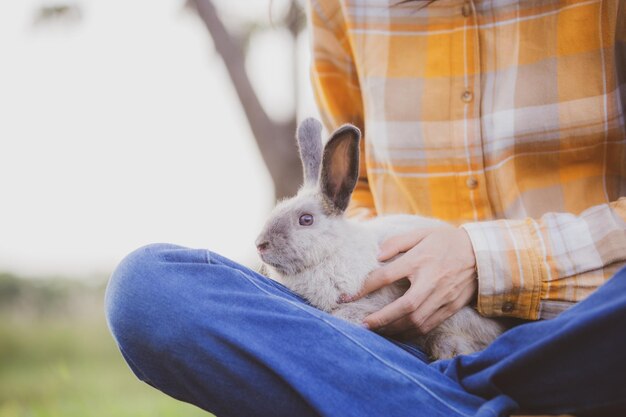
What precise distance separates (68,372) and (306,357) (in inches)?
79.9

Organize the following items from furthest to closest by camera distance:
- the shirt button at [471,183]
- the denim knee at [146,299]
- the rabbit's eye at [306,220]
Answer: the shirt button at [471,183]
the rabbit's eye at [306,220]
the denim knee at [146,299]

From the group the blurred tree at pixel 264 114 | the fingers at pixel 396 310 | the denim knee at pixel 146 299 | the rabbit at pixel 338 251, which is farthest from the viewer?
the blurred tree at pixel 264 114

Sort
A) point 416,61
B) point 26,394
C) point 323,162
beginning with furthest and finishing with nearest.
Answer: point 26,394, point 416,61, point 323,162

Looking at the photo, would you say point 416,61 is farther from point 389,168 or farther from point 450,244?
point 450,244

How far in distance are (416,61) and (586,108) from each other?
56 centimetres

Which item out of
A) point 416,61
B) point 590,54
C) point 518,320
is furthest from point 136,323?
point 590,54

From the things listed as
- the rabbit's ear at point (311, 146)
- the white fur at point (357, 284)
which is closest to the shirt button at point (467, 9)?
the rabbit's ear at point (311, 146)

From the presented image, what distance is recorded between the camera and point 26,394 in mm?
3184

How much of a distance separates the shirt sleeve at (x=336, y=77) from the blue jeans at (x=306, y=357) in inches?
36.8

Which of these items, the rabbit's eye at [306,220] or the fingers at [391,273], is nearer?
the fingers at [391,273]

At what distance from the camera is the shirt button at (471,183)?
2.05m

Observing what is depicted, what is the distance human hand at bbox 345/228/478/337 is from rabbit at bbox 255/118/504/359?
0.14 feet

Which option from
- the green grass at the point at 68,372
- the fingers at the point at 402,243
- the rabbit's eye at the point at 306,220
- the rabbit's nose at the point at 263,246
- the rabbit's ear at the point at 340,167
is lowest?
the green grass at the point at 68,372

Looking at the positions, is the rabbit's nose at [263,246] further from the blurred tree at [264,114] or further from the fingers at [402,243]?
the blurred tree at [264,114]
